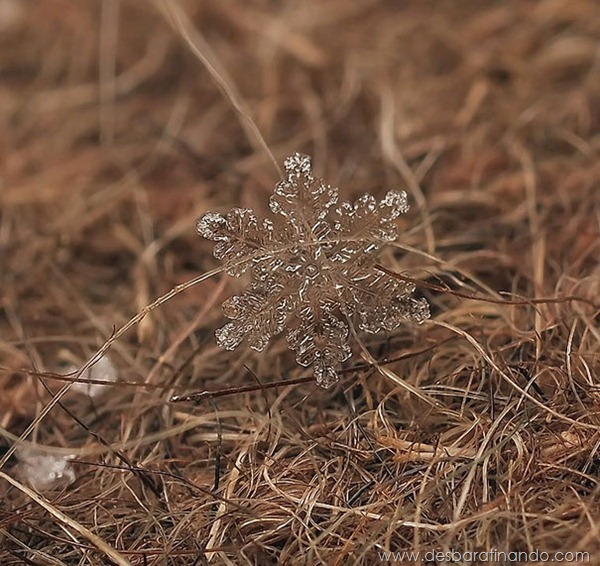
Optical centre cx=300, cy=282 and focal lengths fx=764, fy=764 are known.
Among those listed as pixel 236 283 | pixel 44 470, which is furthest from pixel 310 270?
pixel 44 470

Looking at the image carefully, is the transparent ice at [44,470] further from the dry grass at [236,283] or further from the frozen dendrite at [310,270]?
the frozen dendrite at [310,270]

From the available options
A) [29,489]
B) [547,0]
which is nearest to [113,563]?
[29,489]

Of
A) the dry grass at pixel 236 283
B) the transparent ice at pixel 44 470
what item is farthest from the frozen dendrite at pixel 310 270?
the transparent ice at pixel 44 470

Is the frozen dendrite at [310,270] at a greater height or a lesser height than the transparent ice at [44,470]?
greater

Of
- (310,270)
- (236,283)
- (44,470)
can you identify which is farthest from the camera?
(236,283)

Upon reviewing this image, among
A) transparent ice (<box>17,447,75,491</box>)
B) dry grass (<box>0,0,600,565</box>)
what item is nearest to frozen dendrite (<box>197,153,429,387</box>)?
dry grass (<box>0,0,600,565</box>)

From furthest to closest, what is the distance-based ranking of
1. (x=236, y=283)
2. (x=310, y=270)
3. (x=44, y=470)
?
(x=236, y=283), (x=44, y=470), (x=310, y=270)

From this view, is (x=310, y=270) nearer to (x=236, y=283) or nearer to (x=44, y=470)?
(x=236, y=283)
